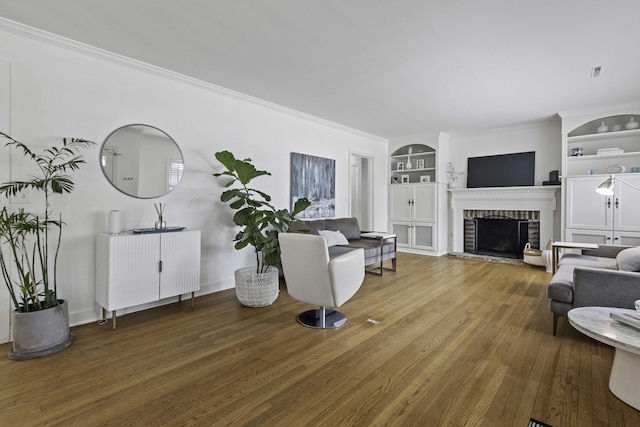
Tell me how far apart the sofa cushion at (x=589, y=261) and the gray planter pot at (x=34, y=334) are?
4.99 meters

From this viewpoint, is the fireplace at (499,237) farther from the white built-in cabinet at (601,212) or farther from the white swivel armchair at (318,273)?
the white swivel armchair at (318,273)

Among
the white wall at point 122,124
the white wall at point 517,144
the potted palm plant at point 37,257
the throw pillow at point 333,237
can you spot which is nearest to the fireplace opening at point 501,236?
the white wall at point 517,144

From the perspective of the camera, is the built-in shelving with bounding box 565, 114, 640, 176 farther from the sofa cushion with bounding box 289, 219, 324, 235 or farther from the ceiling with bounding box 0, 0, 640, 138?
the sofa cushion with bounding box 289, 219, 324, 235

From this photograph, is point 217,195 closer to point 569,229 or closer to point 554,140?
point 569,229

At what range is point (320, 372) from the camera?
2111 mm

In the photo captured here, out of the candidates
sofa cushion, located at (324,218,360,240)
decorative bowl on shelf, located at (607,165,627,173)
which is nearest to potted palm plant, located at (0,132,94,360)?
sofa cushion, located at (324,218,360,240)

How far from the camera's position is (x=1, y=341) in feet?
8.23

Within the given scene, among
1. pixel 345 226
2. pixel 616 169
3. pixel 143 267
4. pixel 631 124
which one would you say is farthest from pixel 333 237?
pixel 631 124

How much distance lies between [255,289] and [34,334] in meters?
1.77

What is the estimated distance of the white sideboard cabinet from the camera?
278 cm

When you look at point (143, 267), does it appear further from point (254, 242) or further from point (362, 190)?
point (362, 190)

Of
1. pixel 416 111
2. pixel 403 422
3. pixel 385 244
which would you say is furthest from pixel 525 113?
pixel 403 422

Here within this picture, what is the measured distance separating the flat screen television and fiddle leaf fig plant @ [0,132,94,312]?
650 centimetres

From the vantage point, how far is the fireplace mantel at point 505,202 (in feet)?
18.5
